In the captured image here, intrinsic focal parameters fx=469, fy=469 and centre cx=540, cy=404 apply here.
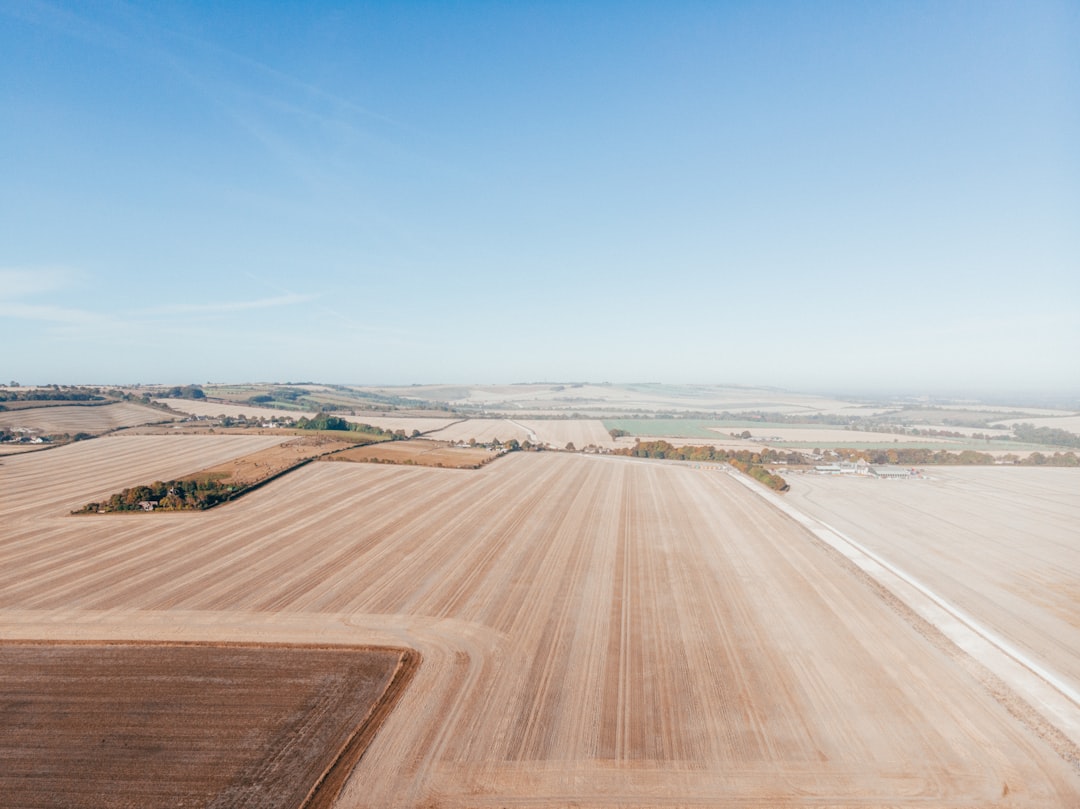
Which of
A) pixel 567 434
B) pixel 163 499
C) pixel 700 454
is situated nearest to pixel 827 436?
pixel 700 454

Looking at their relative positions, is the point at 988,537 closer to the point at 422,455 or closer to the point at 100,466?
the point at 422,455

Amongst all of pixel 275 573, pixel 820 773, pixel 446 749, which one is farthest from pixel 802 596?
pixel 275 573

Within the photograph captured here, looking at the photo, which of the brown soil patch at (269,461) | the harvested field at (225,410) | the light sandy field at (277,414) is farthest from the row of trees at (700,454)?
the harvested field at (225,410)

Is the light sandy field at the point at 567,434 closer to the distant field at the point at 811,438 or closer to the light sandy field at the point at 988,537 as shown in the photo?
the distant field at the point at 811,438

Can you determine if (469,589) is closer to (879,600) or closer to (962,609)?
(879,600)

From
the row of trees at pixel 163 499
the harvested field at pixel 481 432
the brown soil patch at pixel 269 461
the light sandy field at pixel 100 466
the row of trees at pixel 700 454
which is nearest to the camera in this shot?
the row of trees at pixel 163 499

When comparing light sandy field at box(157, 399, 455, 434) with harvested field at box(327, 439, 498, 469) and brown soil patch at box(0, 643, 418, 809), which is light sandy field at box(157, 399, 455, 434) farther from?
brown soil patch at box(0, 643, 418, 809)
